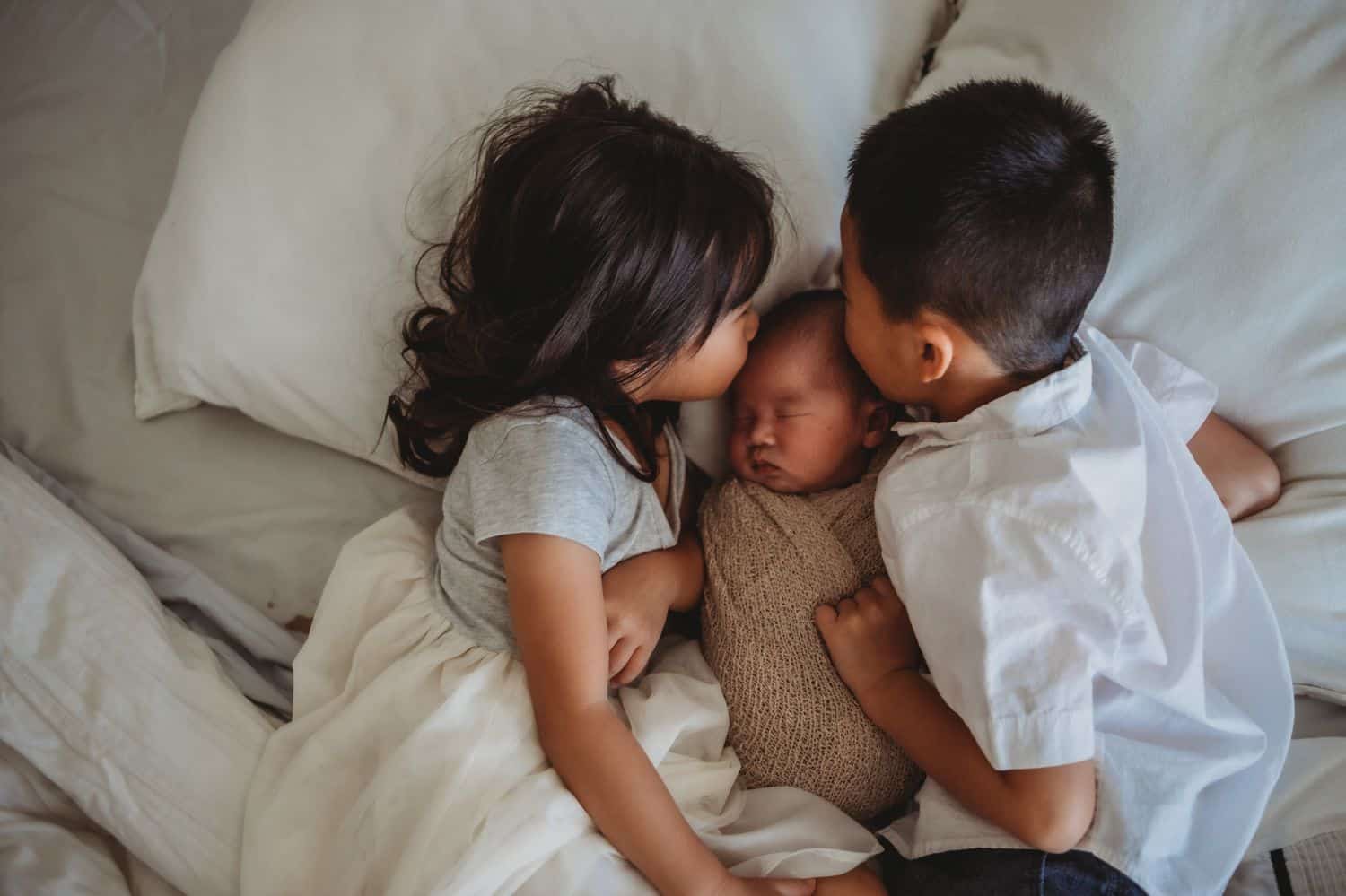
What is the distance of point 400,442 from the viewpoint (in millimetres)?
980

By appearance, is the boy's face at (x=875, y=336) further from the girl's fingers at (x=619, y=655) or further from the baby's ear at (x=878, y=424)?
the girl's fingers at (x=619, y=655)

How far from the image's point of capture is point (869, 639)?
0.86 metres

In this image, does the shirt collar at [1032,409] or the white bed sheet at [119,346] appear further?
the white bed sheet at [119,346]

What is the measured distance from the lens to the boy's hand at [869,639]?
853mm

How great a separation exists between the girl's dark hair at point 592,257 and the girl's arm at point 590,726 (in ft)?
0.47

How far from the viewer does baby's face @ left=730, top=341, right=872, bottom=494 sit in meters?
0.93

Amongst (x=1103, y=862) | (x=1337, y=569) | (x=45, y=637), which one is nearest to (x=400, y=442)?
(x=45, y=637)

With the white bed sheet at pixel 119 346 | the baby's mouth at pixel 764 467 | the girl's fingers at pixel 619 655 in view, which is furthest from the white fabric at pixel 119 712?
the baby's mouth at pixel 764 467

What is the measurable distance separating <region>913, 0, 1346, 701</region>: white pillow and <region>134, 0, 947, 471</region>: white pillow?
0.29 metres

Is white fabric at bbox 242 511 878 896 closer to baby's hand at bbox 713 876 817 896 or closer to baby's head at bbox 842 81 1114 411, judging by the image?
baby's hand at bbox 713 876 817 896

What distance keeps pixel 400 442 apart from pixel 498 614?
233mm

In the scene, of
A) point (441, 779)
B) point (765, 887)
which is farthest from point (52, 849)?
point (765, 887)

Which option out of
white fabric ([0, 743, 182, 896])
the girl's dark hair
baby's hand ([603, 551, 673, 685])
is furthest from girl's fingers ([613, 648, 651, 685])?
white fabric ([0, 743, 182, 896])

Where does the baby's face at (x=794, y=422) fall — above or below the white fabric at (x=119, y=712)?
above
